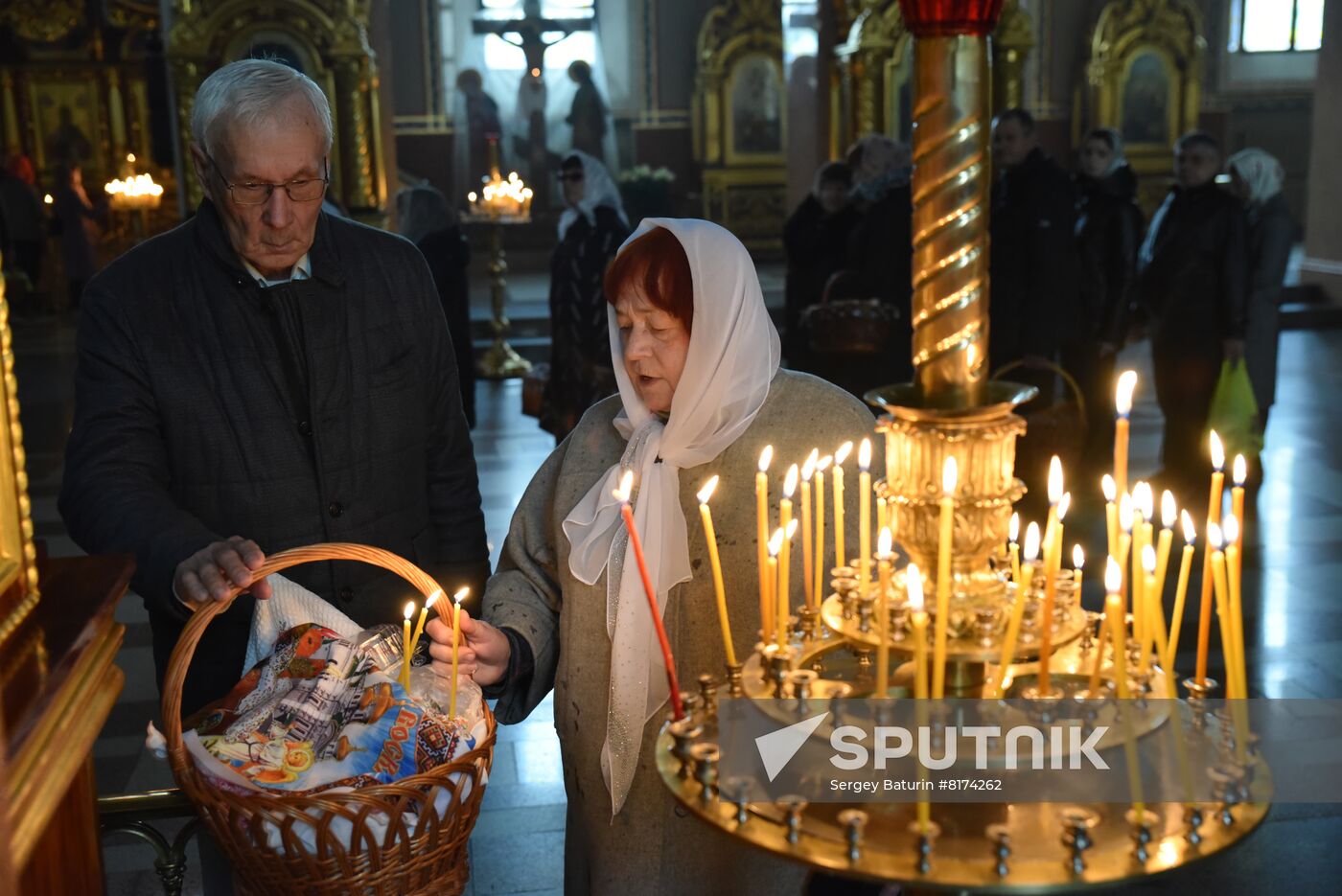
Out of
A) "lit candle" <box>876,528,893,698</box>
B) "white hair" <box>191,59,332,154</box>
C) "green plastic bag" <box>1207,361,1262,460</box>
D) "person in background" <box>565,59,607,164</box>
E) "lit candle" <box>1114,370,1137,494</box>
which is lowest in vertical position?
"green plastic bag" <box>1207,361,1262,460</box>

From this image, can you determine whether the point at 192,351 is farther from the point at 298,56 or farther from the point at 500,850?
the point at 298,56

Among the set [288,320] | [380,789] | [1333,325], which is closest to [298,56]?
[1333,325]

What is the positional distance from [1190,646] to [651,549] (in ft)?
11.6

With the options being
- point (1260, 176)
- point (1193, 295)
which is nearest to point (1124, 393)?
point (1193, 295)

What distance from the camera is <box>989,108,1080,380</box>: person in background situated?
265 inches

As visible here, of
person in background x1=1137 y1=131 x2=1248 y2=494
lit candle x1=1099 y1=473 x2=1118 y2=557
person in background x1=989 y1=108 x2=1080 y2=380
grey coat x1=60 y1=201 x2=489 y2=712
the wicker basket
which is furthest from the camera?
person in background x1=1137 y1=131 x2=1248 y2=494

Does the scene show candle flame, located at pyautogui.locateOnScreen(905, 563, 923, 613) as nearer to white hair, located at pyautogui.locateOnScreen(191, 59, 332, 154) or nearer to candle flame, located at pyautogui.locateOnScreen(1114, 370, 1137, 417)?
candle flame, located at pyautogui.locateOnScreen(1114, 370, 1137, 417)

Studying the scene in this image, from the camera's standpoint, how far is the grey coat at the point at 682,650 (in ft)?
7.04

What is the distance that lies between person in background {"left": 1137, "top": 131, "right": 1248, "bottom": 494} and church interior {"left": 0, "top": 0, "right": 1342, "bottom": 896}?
3 cm

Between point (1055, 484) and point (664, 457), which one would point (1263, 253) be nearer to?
point (664, 457)

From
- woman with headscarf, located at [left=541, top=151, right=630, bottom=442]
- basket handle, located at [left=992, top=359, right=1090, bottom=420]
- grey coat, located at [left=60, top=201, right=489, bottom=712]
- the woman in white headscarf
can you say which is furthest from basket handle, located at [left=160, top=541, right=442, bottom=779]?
woman with headscarf, located at [left=541, top=151, right=630, bottom=442]

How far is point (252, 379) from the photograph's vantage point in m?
2.32

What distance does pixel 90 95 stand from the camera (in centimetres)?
1900

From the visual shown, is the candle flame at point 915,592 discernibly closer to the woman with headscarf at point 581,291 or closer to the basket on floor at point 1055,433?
the basket on floor at point 1055,433
